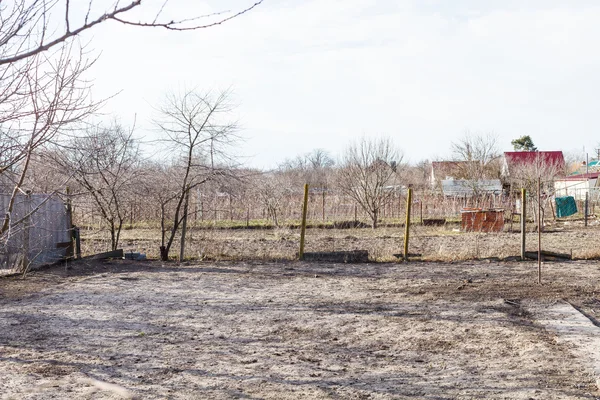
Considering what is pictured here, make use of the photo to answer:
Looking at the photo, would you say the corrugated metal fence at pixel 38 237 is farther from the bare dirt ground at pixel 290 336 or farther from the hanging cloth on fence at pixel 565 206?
the hanging cloth on fence at pixel 565 206

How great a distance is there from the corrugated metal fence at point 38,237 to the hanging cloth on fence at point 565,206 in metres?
23.6

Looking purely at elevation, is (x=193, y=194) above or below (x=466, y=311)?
above

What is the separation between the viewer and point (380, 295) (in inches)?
345

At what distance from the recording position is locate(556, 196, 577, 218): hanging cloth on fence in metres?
29.4

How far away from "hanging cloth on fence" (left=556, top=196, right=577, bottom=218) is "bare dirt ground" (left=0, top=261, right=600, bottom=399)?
20.0 metres

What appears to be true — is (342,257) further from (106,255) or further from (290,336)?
(290,336)

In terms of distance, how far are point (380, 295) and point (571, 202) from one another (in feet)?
78.1

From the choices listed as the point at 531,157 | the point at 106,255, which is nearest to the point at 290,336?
the point at 106,255

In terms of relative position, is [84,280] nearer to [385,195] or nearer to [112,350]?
[112,350]

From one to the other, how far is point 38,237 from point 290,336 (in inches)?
271

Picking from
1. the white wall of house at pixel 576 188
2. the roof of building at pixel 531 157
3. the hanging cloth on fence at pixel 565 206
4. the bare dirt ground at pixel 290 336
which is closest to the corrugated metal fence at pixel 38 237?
the bare dirt ground at pixel 290 336

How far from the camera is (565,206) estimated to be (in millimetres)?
29484

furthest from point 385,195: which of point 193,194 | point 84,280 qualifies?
point 84,280

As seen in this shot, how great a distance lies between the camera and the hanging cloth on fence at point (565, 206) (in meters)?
29.4
